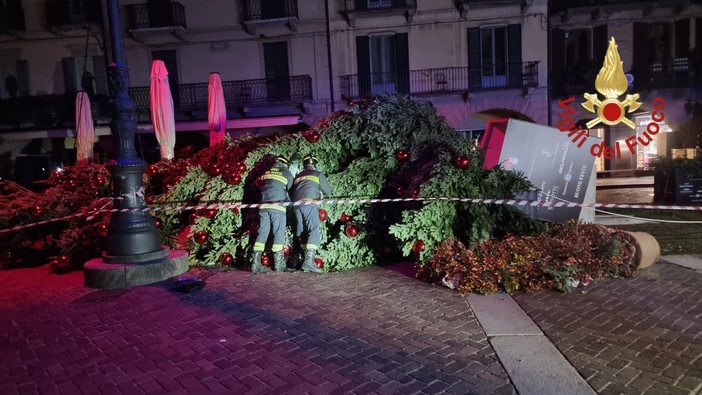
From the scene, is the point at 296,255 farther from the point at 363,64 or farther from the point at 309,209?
the point at 363,64

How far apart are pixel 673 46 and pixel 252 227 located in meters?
23.0

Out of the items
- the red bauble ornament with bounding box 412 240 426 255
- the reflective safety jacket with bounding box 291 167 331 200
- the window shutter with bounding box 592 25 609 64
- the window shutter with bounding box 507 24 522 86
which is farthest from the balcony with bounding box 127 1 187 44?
the red bauble ornament with bounding box 412 240 426 255

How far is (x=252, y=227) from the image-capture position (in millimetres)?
6887

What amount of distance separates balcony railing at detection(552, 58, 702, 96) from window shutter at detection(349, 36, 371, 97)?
28.4ft

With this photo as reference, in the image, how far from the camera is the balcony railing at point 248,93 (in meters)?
21.8

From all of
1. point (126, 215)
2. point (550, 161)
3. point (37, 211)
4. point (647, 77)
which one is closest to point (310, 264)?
point (126, 215)

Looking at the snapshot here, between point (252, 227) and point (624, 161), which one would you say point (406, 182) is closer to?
point (252, 227)

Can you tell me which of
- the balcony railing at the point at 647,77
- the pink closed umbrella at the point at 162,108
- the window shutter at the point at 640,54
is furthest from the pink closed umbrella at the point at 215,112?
the window shutter at the point at 640,54

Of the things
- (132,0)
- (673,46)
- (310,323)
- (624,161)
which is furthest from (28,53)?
(673,46)

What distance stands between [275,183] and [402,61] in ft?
54.4

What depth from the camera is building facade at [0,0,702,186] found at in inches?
837

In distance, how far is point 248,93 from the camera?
71.8ft

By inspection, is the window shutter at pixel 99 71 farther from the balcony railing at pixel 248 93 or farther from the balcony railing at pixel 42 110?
the balcony railing at pixel 248 93

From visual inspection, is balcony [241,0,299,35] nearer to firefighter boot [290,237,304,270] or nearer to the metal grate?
firefighter boot [290,237,304,270]
